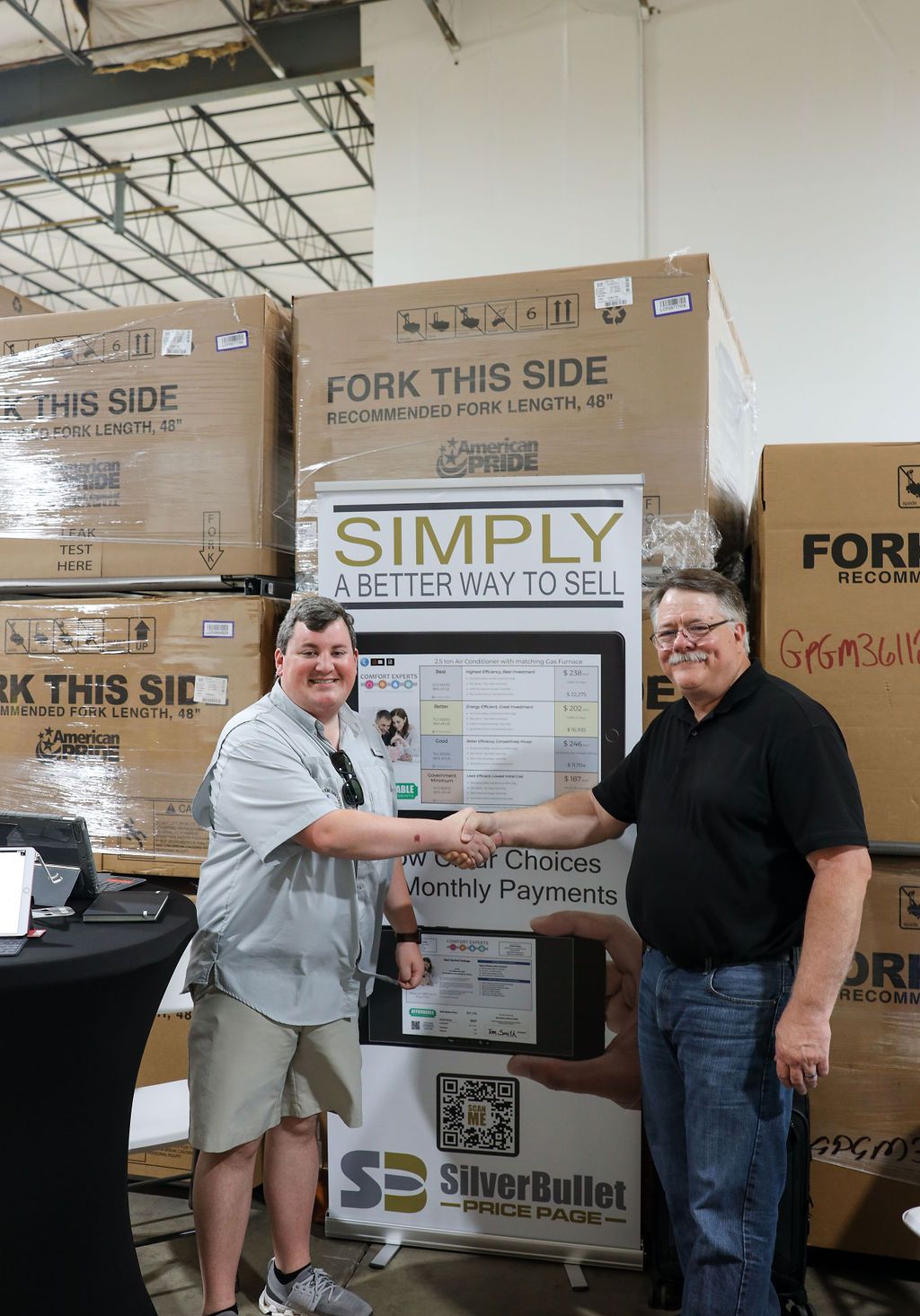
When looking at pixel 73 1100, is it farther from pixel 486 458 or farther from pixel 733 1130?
pixel 486 458

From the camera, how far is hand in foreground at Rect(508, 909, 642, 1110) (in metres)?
2.31

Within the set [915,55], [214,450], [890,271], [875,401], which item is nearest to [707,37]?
[915,55]

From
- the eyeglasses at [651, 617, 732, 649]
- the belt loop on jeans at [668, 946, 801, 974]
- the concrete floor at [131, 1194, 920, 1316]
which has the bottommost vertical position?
the concrete floor at [131, 1194, 920, 1316]

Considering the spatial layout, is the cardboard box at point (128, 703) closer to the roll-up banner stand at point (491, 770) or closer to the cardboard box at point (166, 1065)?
the roll-up banner stand at point (491, 770)

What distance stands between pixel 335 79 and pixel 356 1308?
17.1 ft

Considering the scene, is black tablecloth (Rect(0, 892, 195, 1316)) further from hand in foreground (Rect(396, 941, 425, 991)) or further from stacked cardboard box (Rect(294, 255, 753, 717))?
stacked cardboard box (Rect(294, 255, 753, 717))

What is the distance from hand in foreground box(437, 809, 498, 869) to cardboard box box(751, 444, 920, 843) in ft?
2.55

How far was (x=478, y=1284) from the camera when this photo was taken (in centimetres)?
228

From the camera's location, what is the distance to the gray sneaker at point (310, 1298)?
2092mm

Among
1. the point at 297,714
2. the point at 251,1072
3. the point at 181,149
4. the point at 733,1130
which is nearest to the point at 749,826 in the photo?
the point at 733,1130

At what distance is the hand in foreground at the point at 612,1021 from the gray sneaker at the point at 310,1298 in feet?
1.99

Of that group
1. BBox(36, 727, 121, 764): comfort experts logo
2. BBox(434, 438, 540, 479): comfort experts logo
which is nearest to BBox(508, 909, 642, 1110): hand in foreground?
BBox(434, 438, 540, 479): comfort experts logo

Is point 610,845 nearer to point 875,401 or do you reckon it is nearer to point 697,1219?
point 697,1219

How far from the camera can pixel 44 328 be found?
271 cm
